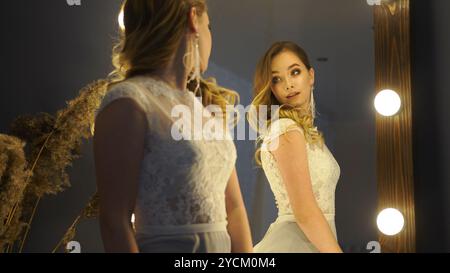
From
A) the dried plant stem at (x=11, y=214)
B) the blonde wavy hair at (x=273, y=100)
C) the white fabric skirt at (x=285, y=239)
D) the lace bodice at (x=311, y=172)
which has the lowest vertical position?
the white fabric skirt at (x=285, y=239)

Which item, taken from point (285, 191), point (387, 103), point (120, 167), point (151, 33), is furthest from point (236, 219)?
point (387, 103)

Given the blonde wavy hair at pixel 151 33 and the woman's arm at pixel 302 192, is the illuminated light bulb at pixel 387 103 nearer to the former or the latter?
the woman's arm at pixel 302 192

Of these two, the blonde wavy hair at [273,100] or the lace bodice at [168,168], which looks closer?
the lace bodice at [168,168]

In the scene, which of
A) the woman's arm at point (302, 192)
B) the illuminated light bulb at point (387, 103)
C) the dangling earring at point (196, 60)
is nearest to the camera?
the dangling earring at point (196, 60)

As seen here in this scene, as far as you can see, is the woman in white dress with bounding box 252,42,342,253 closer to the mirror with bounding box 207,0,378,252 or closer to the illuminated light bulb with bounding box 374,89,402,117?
the mirror with bounding box 207,0,378,252

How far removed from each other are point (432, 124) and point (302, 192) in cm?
45

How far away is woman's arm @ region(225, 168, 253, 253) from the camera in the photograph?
3.44 ft

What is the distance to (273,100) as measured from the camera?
3.98 ft

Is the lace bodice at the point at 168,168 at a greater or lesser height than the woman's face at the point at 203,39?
lesser

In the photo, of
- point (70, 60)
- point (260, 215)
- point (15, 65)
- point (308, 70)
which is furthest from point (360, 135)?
point (15, 65)

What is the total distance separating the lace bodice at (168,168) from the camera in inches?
35.9

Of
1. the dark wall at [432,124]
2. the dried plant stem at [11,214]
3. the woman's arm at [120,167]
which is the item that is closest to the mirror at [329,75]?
the dark wall at [432,124]

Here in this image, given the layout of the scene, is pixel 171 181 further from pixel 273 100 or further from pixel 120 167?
pixel 273 100
